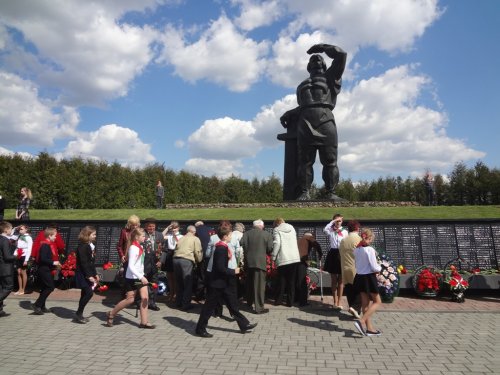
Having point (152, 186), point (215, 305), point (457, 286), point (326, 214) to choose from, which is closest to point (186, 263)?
point (215, 305)

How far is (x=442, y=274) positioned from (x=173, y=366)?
241 inches

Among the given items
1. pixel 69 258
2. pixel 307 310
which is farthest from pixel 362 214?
pixel 69 258

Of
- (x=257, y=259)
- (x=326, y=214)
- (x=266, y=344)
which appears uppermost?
(x=326, y=214)

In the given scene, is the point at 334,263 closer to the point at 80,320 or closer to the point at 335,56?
the point at 80,320

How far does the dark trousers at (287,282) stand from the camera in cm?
752

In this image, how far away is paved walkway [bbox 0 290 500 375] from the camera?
446 cm

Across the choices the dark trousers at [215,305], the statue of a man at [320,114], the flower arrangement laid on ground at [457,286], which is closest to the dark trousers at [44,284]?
the dark trousers at [215,305]

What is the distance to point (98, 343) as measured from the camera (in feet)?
17.6

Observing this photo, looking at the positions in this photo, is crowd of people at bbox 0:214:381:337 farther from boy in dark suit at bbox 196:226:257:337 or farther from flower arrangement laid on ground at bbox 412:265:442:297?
flower arrangement laid on ground at bbox 412:265:442:297

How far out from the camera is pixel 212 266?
5.83 metres

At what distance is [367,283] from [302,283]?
206 cm

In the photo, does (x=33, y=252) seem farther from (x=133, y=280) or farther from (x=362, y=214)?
(x=362, y=214)

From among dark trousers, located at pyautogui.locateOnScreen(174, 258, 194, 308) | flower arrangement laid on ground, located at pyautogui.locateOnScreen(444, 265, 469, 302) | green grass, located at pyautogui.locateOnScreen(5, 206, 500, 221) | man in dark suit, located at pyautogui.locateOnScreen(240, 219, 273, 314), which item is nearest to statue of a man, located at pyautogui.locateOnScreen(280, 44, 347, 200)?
green grass, located at pyautogui.locateOnScreen(5, 206, 500, 221)

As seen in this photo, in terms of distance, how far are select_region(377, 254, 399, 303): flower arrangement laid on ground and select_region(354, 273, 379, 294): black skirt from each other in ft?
6.46
